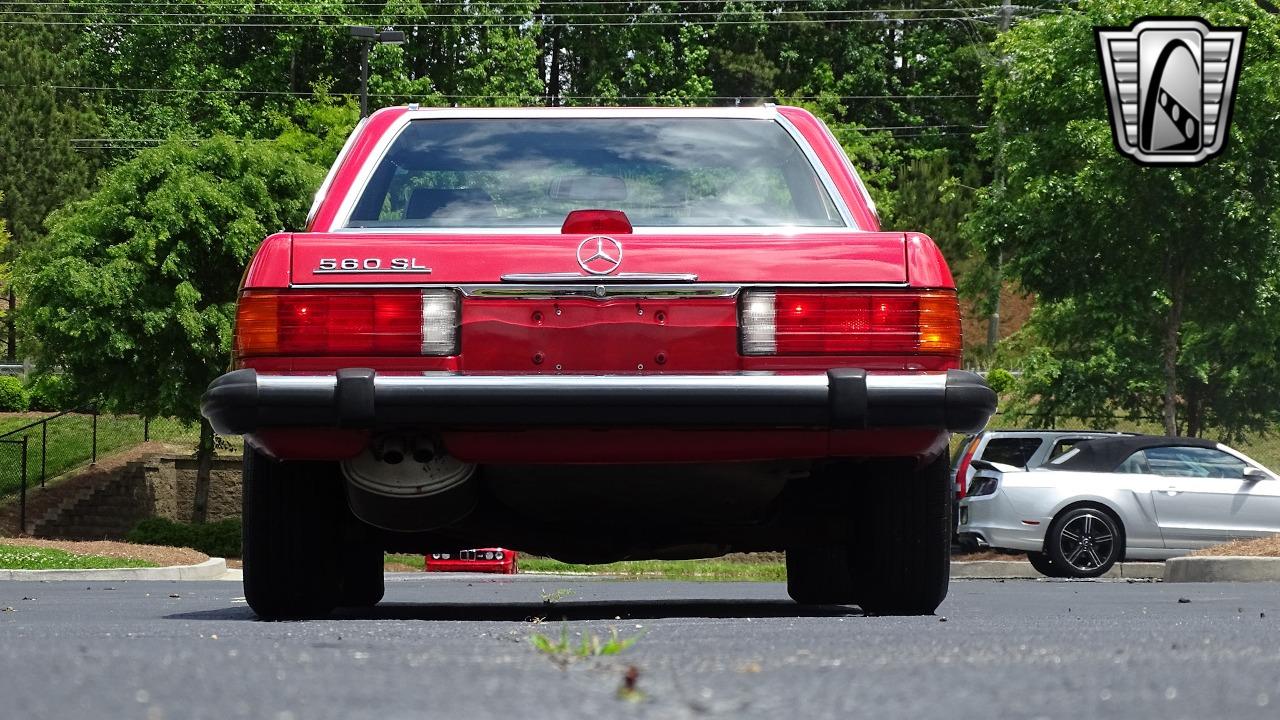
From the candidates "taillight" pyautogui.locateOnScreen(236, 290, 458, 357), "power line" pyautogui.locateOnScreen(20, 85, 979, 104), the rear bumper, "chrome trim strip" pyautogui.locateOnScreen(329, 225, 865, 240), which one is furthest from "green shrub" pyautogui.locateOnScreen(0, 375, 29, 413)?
the rear bumper

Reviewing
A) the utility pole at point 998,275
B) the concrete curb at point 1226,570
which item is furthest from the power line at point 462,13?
the concrete curb at point 1226,570

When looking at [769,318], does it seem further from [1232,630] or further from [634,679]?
[634,679]

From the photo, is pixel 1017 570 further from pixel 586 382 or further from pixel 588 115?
pixel 586 382

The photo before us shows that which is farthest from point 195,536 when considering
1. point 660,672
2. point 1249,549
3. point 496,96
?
point 496,96

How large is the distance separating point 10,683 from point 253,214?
2582 centimetres

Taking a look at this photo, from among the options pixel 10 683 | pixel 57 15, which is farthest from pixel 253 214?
pixel 57 15

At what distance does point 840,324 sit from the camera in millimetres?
5438

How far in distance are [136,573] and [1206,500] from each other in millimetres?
11378

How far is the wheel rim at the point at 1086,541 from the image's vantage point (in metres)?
18.8

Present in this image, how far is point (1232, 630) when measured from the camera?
5.44 m

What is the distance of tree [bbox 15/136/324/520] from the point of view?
2795 cm

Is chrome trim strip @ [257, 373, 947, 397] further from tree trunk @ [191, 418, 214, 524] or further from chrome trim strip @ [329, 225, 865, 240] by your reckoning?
tree trunk @ [191, 418, 214, 524]

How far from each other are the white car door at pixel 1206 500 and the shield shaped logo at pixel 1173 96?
595 centimetres

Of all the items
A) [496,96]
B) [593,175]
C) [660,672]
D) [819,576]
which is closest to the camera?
[660,672]
